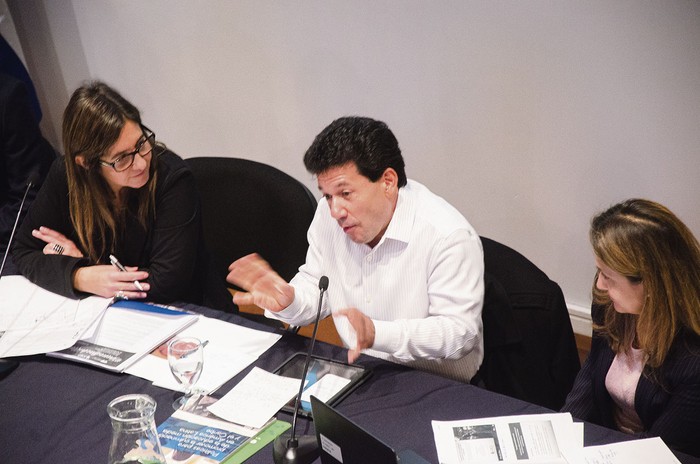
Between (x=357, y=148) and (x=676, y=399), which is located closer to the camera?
(x=676, y=399)

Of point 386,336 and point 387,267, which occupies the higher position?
point 387,267

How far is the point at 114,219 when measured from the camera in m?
2.47

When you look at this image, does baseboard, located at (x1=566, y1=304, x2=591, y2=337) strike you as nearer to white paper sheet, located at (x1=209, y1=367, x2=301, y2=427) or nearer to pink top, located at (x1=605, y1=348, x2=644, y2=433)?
pink top, located at (x1=605, y1=348, x2=644, y2=433)

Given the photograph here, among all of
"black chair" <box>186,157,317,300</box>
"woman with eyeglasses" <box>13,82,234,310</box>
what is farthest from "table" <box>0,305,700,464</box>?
"black chair" <box>186,157,317,300</box>

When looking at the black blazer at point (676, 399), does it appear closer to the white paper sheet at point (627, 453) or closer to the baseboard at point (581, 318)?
the white paper sheet at point (627, 453)

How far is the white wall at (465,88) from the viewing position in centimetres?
282

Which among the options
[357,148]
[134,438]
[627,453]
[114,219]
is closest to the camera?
[134,438]

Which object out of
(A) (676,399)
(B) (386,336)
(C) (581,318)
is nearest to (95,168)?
(B) (386,336)

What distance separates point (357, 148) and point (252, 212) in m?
0.84

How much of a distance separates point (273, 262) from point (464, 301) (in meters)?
0.96

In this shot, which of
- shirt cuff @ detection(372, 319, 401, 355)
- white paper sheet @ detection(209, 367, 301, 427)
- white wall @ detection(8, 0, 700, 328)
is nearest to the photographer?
white paper sheet @ detection(209, 367, 301, 427)

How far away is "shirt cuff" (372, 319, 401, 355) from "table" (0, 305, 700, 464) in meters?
0.05

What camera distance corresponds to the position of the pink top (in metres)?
1.79

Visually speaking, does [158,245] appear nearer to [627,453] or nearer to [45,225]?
[45,225]
